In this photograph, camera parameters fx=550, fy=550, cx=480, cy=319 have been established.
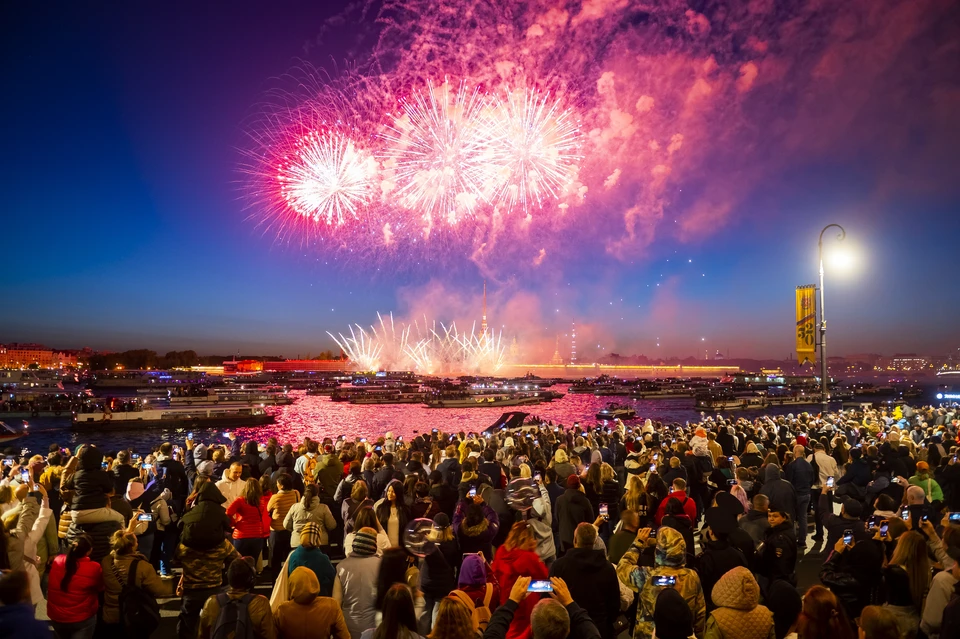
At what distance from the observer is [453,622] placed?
3150mm

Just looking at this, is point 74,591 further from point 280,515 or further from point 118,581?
point 280,515

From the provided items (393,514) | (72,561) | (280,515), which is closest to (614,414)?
(280,515)

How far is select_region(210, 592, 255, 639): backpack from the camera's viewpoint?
11.3ft

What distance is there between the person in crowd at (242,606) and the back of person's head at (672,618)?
2415mm

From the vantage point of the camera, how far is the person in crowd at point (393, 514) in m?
5.93

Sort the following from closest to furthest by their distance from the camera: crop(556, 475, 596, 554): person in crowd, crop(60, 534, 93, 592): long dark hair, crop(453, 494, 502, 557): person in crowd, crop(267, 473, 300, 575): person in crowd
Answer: crop(60, 534, 93, 592): long dark hair, crop(453, 494, 502, 557): person in crowd, crop(556, 475, 596, 554): person in crowd, crop(267, 473, 300, 575): person in crowd

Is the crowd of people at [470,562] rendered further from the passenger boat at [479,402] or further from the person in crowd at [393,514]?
the passenger boat at [479,402]

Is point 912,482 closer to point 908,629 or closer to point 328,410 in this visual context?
point 908,629

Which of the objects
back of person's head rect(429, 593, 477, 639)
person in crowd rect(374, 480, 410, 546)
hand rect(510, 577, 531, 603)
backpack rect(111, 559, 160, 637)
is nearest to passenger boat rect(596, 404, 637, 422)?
person in crowd rect(374, 480, 410, 546)

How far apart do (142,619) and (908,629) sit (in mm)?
5915

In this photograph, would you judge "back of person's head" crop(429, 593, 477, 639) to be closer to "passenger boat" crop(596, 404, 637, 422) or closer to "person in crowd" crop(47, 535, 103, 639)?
"person in crowd" crop(47, 535, 103, 639)

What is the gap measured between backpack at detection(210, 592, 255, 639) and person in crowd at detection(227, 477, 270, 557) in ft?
9.77

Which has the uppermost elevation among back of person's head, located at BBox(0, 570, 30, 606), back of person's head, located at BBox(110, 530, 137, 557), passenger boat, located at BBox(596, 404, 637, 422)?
back of person's head, located at BBox(0, 570, 30, 606)

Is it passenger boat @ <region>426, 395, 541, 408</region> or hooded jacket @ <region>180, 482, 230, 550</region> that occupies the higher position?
hooded jacket @ <region>180, 482, 230, 550</region>
